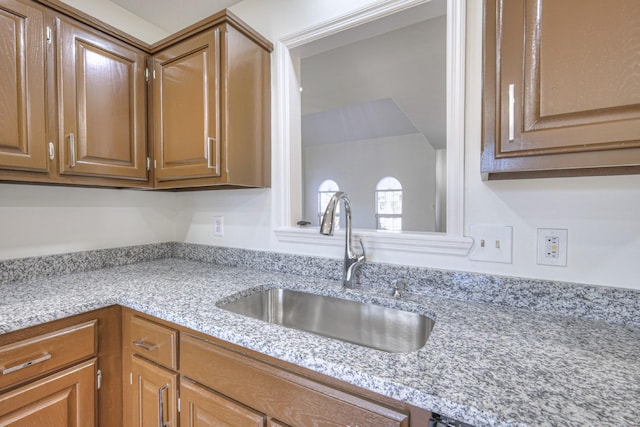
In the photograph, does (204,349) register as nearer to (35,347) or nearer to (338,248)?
(35,347)

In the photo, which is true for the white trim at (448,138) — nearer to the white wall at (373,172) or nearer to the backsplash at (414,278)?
the backsplash at (414,278)

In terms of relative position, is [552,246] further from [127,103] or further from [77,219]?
[77,219]

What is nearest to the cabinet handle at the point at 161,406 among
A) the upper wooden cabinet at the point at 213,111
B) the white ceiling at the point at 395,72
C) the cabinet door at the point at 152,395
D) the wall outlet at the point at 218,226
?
the cabinet door at the point at 152,395

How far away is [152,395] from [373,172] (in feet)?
19.8

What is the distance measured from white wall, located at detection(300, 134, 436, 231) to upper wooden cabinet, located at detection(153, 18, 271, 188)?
194 inches

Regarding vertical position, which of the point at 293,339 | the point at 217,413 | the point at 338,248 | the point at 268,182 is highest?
the point at 268,182

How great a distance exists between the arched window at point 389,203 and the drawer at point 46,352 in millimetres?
5768

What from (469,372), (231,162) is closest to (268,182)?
(231,162)

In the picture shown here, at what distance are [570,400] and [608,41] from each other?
704 mm

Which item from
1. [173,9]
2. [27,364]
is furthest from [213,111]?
[27,364]

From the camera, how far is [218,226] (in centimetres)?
177

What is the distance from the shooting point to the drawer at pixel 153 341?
972mm

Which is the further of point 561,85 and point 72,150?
point 72,150

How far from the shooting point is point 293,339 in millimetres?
766
